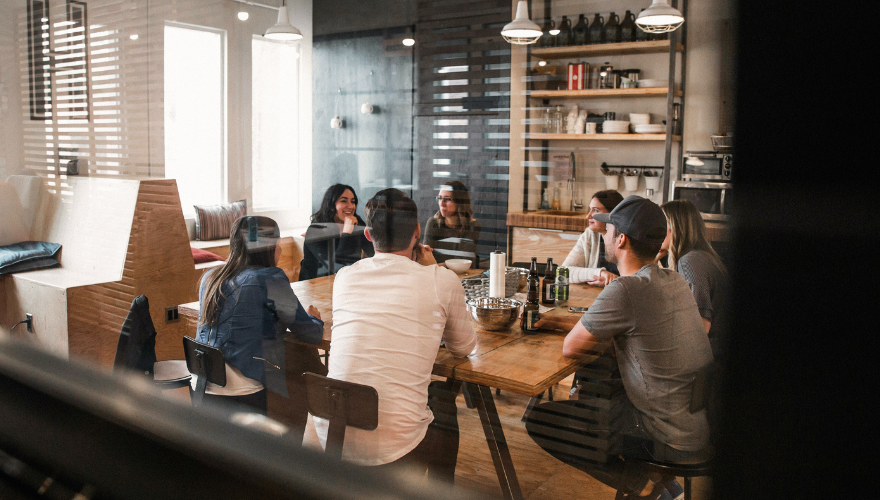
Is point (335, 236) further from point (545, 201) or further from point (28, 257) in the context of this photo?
point (28, 257)

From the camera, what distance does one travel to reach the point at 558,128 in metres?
0.69

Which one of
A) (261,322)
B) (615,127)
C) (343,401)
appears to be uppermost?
(615,127)

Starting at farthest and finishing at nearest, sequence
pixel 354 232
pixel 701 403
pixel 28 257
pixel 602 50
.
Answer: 1. pixel 28 257
2. pixel 354 232
3. pixel 602 50
4. pixel 701 403

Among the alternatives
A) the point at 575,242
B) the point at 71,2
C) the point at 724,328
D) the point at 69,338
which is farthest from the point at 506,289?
the point at 71,2

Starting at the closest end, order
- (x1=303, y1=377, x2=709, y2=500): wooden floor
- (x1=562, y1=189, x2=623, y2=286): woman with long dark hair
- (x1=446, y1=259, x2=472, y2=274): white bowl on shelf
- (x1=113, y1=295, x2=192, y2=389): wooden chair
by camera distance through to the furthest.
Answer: (x1=303, y1=377, x2=709, y2=500): wooden floor, (x1=562, y1=189, x2=623, y2=286): woman with long dark hair, (x1=446, y1=259, x2=472, y2=274): white bowl on shelf, (x1=113, y1=295, x2=192, y2=389): wooden chair

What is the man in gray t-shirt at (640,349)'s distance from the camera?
1.64ft

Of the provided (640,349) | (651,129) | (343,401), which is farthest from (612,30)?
(343,401)

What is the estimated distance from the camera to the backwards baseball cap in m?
0.61

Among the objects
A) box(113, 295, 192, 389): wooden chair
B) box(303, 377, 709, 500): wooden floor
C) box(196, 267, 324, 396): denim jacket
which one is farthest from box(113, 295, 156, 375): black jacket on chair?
box(303, 377, 709, 500): wooden floor

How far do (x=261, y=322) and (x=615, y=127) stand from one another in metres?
0.72

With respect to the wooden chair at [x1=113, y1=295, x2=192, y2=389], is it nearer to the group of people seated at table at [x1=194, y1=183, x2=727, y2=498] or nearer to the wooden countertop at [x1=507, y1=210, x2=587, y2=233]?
the group of people seated at table at [x1=194, y1=183, x2=727, y2=498]

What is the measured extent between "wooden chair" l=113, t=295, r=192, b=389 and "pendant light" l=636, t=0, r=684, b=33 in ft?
2.41

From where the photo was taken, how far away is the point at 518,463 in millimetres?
740

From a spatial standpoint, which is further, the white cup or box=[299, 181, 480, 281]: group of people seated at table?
box=[299, 181, 480, 281]: group of people seated at table
